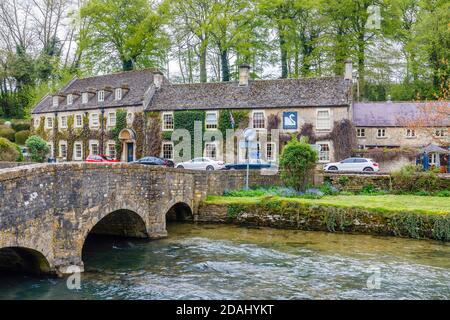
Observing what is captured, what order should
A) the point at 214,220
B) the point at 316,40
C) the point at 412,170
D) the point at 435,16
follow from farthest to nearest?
1. the point at 316,40
2. the point at 435,16
3. the point at 412,170
4. the point at 214,220

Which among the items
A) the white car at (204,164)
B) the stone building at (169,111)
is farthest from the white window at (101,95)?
the white car at (204,164)

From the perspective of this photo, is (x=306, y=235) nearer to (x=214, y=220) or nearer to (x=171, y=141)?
(x=214, y=220)

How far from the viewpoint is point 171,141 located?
121ft

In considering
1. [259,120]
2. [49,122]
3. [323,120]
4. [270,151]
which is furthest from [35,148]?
[323,120]

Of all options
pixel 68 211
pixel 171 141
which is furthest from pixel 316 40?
pixel 68 211

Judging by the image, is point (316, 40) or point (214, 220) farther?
point (316, 40)

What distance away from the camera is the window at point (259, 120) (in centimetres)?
3438

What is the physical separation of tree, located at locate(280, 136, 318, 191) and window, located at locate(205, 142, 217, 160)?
1132cm

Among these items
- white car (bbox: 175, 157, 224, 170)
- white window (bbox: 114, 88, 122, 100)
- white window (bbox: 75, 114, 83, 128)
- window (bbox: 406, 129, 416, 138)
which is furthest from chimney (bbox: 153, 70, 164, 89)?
window (bbox: 406, 129, 416, 138)

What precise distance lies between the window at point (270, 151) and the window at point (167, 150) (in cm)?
823

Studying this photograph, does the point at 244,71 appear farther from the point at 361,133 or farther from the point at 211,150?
the point at 361,133

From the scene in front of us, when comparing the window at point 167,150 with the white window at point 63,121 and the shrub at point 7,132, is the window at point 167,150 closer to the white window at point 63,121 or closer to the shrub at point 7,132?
the white window at point 63,121
